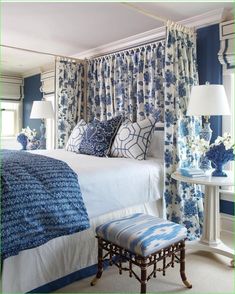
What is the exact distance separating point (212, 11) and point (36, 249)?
2637 mm

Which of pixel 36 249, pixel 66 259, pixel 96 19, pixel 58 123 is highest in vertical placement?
pixel 96 19

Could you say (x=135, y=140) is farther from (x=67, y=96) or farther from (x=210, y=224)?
(x=67, y=96)

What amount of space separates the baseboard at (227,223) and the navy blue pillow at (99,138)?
53.5 inches

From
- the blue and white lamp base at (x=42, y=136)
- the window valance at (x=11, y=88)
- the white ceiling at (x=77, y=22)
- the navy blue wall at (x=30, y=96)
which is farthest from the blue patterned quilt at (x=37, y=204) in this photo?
the window valance at (x=11, y=88)

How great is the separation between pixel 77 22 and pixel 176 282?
8.76 ft

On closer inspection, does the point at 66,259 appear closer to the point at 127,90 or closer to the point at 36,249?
the point at 36,249

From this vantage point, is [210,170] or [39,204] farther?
[210,170]

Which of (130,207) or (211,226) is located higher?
(130,207)

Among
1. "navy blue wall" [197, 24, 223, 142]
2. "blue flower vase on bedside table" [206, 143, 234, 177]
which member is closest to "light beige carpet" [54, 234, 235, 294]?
"blue flower vase on bedside table" [206, 143, 234, 177]

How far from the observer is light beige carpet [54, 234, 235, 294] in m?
2.02

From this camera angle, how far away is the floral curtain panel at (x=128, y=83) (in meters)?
3.40

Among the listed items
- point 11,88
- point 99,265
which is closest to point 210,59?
point 99,265

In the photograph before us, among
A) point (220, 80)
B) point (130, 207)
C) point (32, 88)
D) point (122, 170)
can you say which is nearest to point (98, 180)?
point (122, 170)

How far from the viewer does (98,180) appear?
2236 millimetres
